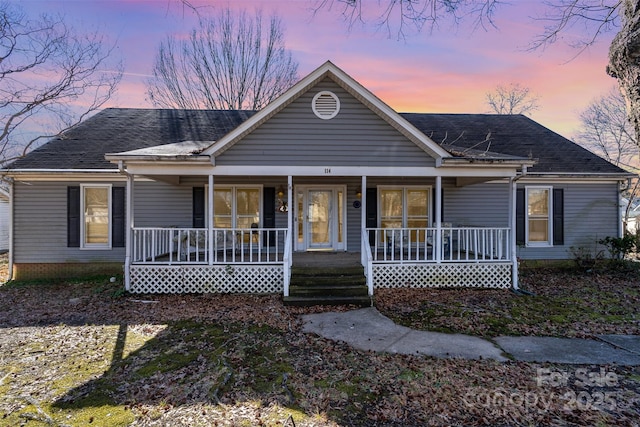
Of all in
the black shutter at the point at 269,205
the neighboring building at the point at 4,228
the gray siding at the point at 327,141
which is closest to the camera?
the gray siding at the point at 327,141

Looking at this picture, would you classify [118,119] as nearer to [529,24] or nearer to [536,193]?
[529,24]

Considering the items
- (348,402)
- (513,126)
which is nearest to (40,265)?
(348,402)

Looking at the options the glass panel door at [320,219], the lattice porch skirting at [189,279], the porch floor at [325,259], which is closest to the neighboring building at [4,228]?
the lattice porch skirting at [189,279]

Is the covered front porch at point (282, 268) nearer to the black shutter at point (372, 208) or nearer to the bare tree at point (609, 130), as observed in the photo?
the black shutter at point (372, 208)

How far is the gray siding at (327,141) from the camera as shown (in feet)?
28.6

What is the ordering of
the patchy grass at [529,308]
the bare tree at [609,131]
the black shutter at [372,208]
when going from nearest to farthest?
the patchy grass at [529,308], the black shutter at [372,208], the bare tree at [609,131]

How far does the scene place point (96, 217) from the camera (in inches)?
420

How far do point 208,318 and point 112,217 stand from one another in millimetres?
5878

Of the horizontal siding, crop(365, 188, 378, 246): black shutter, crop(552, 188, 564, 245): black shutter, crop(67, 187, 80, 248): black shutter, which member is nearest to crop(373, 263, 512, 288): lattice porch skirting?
crop(365, 188, 378, 246): black shutter

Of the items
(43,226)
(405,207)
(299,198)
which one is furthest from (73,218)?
(405,207)

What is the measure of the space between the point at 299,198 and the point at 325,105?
310cm

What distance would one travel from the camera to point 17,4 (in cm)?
1076

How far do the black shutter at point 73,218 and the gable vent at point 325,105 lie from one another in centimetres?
746

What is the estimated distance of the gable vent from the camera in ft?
28.9
